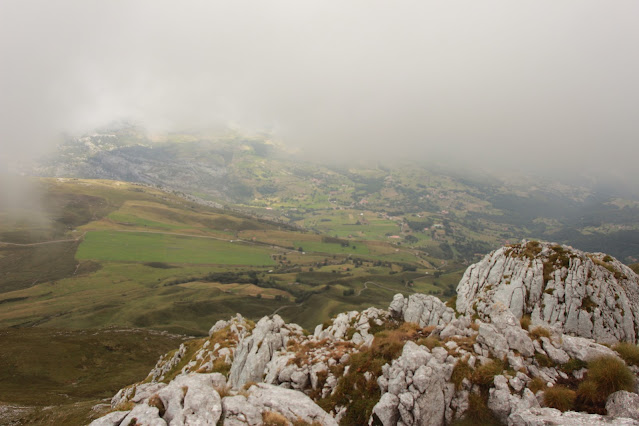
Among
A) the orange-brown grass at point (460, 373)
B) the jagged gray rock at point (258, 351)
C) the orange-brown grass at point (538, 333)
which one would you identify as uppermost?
the orange-brown grass at point (538, 333)

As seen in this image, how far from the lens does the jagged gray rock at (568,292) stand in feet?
102

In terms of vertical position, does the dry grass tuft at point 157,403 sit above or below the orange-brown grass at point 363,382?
above

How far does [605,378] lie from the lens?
48.1 feet

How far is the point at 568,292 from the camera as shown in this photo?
109 ft

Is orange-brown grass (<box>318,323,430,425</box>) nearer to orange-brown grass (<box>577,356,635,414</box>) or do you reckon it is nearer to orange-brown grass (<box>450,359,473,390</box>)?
orange-brown grass (<box>450,359,473,390</box>)

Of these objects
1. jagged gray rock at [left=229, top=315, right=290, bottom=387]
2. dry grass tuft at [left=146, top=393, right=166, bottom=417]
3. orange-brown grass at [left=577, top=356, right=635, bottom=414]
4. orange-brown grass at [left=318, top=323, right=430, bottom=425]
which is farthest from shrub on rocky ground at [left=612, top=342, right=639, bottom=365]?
jagged gray rock at [left=229, top=315, right=290, bottom=387]

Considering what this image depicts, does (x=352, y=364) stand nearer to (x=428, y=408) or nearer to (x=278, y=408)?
(x=428, y=408)

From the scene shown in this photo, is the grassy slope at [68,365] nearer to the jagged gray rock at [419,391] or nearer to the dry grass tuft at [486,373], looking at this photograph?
the jagged gray rock at [419,391]

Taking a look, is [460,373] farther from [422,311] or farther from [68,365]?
[68,365]

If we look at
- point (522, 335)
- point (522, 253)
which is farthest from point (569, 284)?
point (522, 335)

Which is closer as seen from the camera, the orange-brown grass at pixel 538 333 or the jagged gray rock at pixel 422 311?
the orange-brown grass at pixel 538 333

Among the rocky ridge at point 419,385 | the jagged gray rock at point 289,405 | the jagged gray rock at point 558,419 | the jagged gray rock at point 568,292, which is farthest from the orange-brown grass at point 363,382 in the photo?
the jagged gray rock at point 568,292

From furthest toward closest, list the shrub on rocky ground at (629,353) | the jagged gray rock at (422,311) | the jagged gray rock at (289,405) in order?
the jagged gray rock at (422,311), the shrub on rocky ground at (629,353), the jagged gray rock at (289,405)

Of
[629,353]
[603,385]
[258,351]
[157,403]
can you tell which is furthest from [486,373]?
[258,351]
